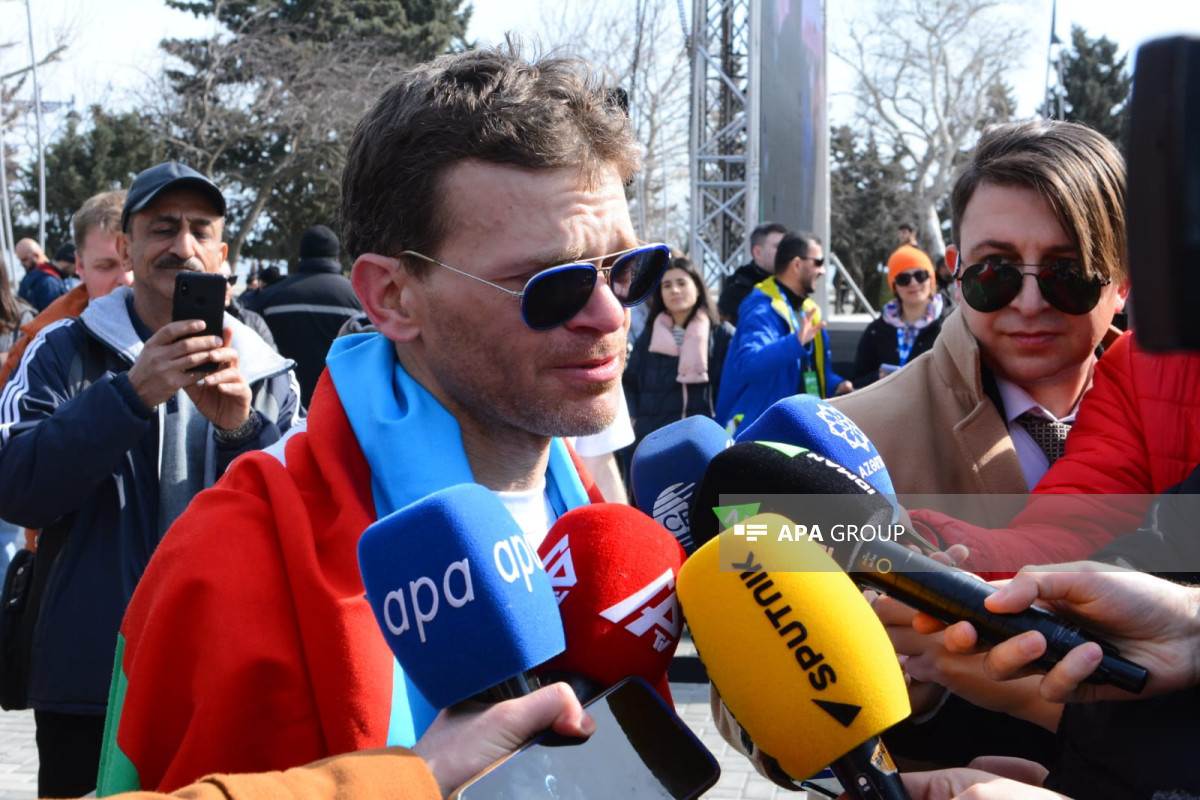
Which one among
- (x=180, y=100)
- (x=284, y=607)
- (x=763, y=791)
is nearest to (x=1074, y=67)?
(x=180, y=100)

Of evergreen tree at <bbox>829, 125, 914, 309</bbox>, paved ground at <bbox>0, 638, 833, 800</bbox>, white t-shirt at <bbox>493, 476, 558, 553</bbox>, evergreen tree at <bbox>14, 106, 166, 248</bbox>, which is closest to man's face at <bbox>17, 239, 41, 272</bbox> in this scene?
paved ground at <bbox>0, 638, 833, 800</bbox>

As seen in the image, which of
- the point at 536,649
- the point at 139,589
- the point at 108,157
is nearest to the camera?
the point at 536,649

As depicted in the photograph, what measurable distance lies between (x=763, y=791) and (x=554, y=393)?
3.61 metres

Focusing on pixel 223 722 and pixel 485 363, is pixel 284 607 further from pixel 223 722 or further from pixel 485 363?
pixel 485 363

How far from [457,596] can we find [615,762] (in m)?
0.25

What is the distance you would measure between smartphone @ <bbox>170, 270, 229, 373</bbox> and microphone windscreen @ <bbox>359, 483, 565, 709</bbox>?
1944 millimetres

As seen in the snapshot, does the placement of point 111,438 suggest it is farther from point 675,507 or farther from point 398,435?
point 675,507

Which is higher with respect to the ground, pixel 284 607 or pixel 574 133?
pixel 574 133

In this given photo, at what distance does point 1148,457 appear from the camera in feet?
6.73

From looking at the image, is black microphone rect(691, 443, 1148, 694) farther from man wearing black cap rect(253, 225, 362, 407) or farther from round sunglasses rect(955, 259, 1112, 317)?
man wearing black cap rect(253, 225, 362, 407)

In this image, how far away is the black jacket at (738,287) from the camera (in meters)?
8.00

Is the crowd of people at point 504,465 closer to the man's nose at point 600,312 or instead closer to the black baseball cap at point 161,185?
the man's nose at point 600,312

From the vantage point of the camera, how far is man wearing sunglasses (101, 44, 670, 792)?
1471mm

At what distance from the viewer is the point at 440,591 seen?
→ 4.16 feet
